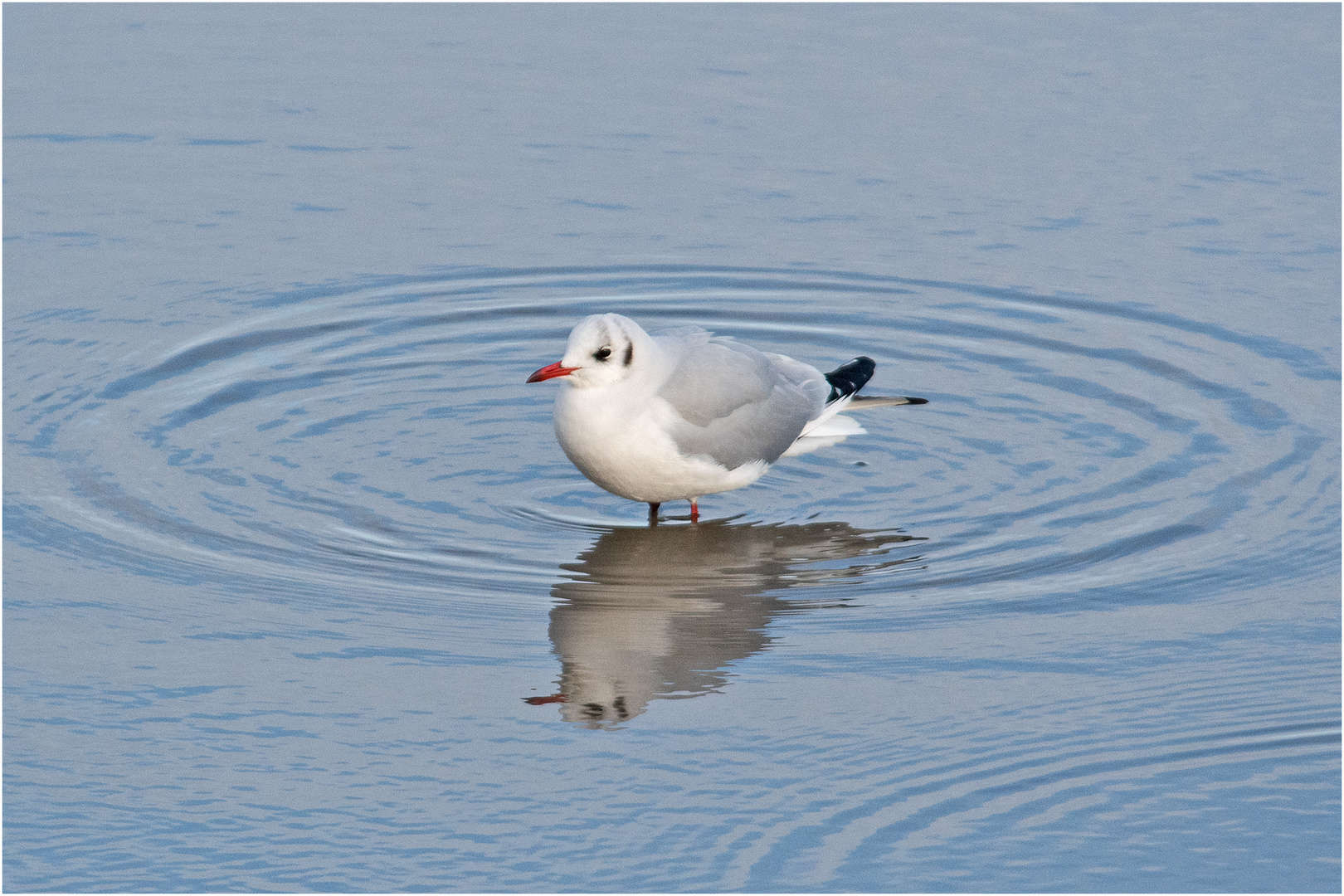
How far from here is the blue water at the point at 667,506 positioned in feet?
20.7

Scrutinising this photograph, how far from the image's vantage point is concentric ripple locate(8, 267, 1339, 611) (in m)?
8.41

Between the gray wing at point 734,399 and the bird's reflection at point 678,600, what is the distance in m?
0.43

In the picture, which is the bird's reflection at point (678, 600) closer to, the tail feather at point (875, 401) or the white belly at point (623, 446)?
the white belly at point (623, 446)

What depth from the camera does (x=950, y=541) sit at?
868 centimetres

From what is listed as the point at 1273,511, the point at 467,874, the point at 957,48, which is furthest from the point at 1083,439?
the point at 957,48

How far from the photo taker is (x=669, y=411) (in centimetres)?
892

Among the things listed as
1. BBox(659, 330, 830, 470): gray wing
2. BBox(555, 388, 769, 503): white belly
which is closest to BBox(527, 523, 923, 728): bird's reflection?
BBox(555, 388, 769, 503): white belly

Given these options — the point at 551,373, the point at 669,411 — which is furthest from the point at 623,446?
the point at 551,373

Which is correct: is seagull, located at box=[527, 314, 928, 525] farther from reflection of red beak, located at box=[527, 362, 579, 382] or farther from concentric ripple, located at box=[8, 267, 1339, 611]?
concentric ripple, located at box=[8, 267, 1339, 611]

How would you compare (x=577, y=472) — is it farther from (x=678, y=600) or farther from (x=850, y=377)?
(x=678, y=600)

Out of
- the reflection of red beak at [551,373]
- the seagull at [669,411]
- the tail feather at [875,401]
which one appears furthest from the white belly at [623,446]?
the tail feather at [875,401]

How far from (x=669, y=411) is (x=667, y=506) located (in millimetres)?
788

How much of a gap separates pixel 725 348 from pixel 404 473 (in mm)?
1644

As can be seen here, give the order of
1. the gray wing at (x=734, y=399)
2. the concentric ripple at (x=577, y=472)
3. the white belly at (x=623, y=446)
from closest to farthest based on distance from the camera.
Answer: the concentric ripple at (x=577, y=472) → the white belly at (x=623, y=446) → the gray wing at (x=734, y=399)
